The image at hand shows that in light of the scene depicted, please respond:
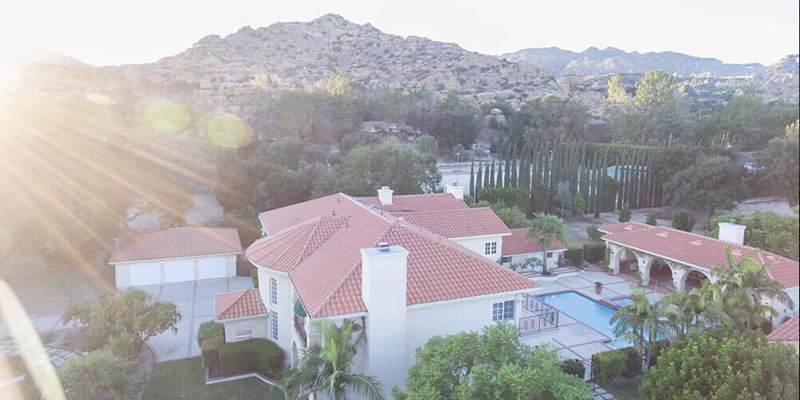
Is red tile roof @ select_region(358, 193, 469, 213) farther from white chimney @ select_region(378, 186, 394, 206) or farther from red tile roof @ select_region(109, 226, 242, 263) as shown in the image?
red tile roof @ select_region(109, 226, 242, 263)

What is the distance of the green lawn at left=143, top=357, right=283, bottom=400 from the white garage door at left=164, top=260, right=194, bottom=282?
493 inches

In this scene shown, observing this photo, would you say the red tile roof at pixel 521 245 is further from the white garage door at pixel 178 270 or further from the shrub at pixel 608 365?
the white garage door at pixel 178 270

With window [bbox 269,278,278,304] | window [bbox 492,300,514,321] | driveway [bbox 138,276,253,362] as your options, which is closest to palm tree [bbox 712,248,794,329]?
window [bbox 492,300,514,321]

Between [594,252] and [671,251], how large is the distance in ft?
30.0

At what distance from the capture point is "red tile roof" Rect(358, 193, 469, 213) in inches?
1353

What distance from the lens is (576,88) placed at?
174m

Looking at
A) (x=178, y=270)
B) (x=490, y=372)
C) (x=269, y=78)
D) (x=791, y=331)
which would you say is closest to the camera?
(x=791, y=331)

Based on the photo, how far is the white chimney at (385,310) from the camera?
15.2m

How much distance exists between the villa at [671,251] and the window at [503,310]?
10781 mm

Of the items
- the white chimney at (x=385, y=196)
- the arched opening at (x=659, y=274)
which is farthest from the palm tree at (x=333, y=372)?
the arched opening at (x=659, y=274)

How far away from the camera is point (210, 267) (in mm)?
34188

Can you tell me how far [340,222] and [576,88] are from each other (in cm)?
16964

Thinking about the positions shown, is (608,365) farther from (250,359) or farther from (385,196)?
(385,196)

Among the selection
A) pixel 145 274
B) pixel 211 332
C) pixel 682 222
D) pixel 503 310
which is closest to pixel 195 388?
pixel 211 332
